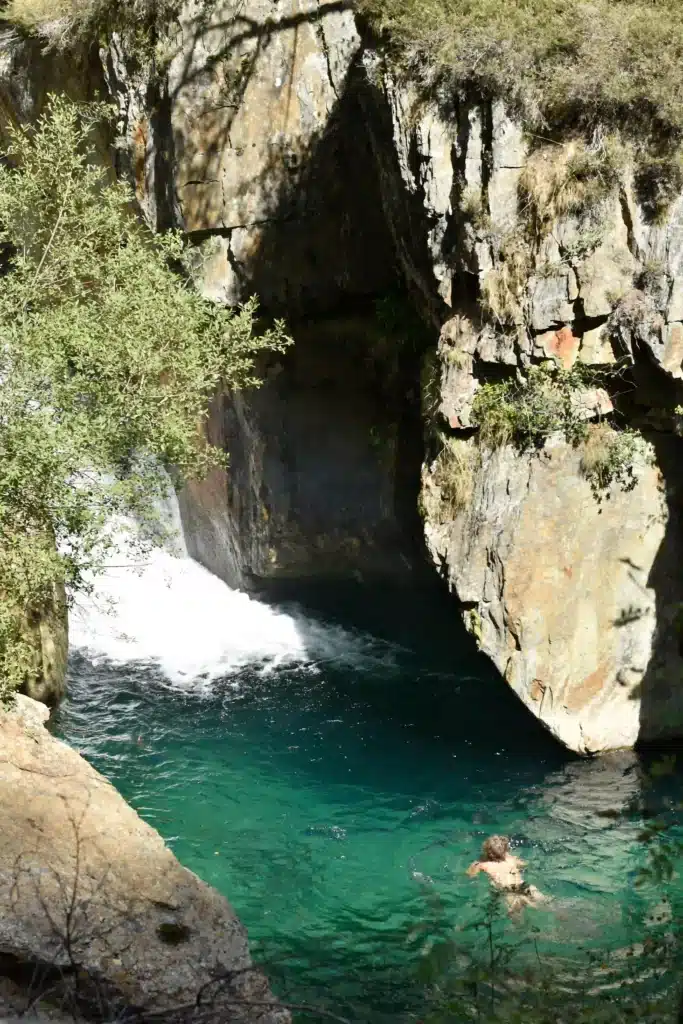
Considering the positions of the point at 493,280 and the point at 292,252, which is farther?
the point at 292,252

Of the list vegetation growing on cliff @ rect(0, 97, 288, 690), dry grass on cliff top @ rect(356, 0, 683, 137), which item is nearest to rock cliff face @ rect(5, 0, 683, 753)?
dry grass on cliff top @ rect(356, 0, 683, 137)

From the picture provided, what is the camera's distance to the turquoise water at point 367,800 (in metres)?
8.41

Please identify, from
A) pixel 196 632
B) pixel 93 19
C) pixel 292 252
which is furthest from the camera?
pixel 196 632

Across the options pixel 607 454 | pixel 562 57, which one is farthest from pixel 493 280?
pixel 562 57

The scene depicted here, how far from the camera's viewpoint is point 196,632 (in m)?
14.9

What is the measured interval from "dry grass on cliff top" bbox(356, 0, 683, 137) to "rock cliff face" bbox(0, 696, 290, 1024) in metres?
7.53

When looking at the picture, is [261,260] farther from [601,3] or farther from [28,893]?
[28,893]

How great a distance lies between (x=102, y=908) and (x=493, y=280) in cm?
666

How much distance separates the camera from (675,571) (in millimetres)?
10742

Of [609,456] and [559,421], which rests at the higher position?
[559,421]

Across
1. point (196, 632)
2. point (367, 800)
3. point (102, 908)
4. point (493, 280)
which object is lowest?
point (367, 800)

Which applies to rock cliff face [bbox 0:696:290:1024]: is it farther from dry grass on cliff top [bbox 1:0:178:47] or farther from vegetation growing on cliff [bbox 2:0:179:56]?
dry grass on cliff top [bbox 1:0:178:47]

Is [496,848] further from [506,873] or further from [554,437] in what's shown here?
[554,437]

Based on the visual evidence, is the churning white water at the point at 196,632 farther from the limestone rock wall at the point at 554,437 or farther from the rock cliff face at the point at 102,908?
the rock cliff face at the point at 102,908
